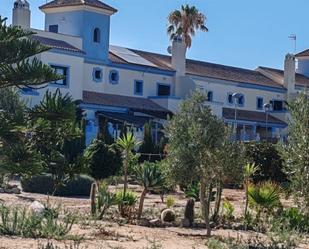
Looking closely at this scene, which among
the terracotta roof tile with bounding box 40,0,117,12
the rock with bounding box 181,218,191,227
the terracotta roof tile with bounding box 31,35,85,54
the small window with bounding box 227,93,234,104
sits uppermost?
the terracotta roof tile with bounding box 40,0,117,12

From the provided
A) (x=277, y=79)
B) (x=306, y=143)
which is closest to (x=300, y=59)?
(x=277, y=79)

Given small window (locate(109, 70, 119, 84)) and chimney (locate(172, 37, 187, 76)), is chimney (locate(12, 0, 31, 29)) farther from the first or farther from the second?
chimney (locate(172, 37, 187, 76))

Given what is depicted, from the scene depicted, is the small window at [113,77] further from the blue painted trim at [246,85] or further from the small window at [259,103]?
the small window at [259,103]

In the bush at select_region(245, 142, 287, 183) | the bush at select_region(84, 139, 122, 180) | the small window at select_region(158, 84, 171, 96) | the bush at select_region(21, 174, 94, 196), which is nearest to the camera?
the bush at select_region(21, 174, 94, 196)

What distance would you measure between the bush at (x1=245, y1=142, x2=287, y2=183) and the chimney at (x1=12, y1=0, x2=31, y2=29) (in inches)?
621

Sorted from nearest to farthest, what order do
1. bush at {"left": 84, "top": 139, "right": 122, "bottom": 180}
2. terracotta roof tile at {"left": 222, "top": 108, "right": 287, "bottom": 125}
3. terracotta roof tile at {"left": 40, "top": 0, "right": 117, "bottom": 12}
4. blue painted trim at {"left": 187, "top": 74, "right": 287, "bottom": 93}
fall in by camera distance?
bush at {"left": 84, "top": 139, "right": 122, "bottom": 180}
terracotta roof tile at {"left": 40, "top": 0, "right": 117, "bottom": 12}
blue painted trim at {"left": 187, "top": 74, "right": 287, "bottom": 93}
terracotta roof tile at {"left": 222, "top": 108, "right": 287, "bottom": 125}

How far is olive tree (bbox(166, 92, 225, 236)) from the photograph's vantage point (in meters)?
15.0

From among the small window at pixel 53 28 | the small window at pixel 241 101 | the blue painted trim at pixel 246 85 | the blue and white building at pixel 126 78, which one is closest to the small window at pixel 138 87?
the blue and white building at pixel 126 78

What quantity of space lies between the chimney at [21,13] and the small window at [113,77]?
29.3 ft

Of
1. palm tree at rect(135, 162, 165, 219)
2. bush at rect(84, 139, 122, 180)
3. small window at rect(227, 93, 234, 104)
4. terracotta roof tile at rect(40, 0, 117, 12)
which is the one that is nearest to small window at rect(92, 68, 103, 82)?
terracotta roof tile at rect(40, 0, 117, 12)

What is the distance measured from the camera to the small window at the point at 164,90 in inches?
2181

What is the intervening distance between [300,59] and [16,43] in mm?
66870

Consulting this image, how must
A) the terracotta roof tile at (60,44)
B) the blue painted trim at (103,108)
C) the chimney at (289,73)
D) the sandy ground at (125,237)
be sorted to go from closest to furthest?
the sandy ground at (125,237)
the terracotta roof tile at (60,44)
the blue painted trim at (103,108)
the chimney at (289,73)

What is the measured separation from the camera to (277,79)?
67.1m
